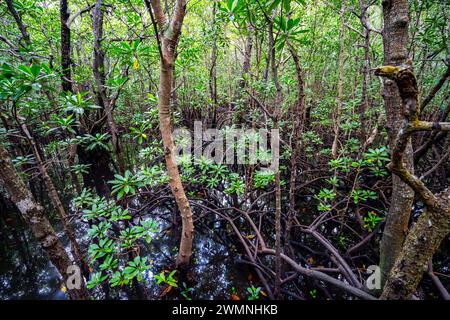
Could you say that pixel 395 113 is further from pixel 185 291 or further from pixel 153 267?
pixel 153 267

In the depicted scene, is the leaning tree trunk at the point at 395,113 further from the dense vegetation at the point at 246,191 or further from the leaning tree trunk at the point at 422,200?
the leaning tree trunk at the point at 422,200

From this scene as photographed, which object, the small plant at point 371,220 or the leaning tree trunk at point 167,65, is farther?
the small plant at point 371,220

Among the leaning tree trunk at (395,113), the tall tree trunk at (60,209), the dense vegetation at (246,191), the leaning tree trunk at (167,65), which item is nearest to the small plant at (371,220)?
the dense vegetation at (246,191)

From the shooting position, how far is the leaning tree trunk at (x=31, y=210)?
4.40 ft

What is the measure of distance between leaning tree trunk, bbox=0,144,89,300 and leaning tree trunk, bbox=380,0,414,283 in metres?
2.27

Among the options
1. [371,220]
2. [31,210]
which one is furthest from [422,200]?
[31,210]

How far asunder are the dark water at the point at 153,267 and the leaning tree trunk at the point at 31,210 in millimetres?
1113

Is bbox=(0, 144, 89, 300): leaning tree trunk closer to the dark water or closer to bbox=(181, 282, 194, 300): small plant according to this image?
bbox=(181, 282, 194, 300): small plant

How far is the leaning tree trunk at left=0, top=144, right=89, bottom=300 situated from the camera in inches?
52.7

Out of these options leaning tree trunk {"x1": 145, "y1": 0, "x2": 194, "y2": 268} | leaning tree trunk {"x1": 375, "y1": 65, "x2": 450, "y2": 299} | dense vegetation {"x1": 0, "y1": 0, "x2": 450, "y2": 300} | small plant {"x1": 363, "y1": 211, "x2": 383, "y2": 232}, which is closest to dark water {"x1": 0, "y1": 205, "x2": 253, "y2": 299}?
dense vegetation {"x1": 0, "y1": 0, "x2": 450, "y2": 300}

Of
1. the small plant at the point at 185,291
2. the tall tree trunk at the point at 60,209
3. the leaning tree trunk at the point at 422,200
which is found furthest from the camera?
the small plant at the point at 185,291
